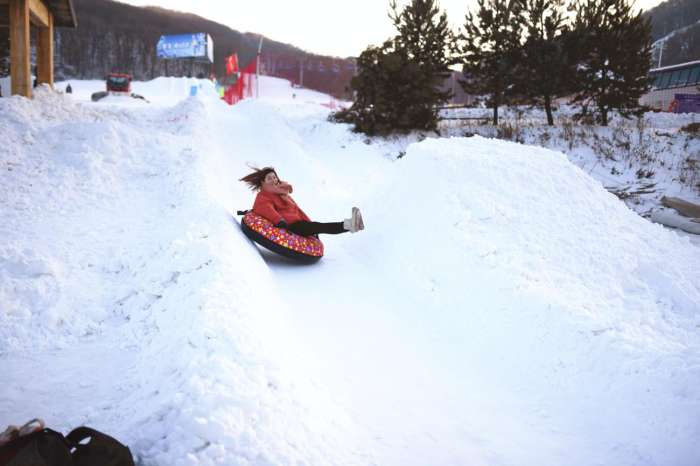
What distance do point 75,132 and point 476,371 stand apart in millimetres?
7942

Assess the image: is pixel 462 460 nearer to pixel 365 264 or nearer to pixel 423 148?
pixel 365 264

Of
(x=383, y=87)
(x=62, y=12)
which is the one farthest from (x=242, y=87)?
(x=383, y=87)

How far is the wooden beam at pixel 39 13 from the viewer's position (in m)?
10.8

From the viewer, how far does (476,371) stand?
11.9ft

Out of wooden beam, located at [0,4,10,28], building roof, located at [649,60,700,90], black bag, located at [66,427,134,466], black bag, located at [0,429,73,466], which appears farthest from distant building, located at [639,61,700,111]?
black bag, located at [0,429,73,466]

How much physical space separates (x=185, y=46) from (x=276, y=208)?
6442cm

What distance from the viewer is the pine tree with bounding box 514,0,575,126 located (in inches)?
583

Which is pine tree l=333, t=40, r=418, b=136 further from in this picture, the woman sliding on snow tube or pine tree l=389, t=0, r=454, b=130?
the woman sliding on snow tube

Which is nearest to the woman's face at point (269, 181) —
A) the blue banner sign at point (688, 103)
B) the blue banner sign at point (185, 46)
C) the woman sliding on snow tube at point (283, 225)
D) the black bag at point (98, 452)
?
the woman sliding on snow tube at point (283, 225)

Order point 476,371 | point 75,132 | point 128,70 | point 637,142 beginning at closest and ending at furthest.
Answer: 1. point 476,371
2. point 75,132
3. point 637,142
4. point 128,70

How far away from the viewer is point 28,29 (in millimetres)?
10219

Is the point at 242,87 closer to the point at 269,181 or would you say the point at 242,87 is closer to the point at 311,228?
the point at 269,181

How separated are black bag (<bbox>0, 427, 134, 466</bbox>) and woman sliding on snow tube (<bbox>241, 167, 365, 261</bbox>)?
12.0ft

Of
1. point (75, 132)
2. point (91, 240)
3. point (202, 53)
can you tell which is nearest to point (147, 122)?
point (75, 132)
